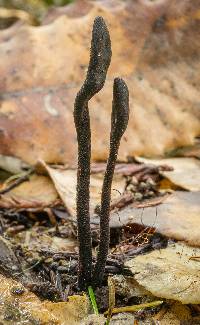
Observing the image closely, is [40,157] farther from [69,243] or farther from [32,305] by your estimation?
[32,305]

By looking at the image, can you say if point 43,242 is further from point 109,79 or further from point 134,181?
point 109,79

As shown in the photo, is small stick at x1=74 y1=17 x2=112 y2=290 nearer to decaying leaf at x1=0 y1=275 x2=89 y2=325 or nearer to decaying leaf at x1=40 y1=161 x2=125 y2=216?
decaying leaf at x1=0 y1=275 x2=89 y2=325

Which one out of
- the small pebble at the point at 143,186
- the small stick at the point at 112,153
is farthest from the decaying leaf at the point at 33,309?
the small pebble at the point at 143,186

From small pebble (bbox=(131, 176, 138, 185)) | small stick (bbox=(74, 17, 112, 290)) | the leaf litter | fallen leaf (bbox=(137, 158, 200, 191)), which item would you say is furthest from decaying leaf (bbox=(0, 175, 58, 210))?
small stick (bbox=(74, 17, 112, 290))

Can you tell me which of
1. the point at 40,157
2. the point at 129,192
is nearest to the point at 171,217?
the point at 129,192

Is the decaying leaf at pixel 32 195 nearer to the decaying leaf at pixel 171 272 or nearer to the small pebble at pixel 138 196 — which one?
the small pebble at pixel 138 196

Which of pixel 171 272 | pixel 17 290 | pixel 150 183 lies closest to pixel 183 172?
pixel 150 183
